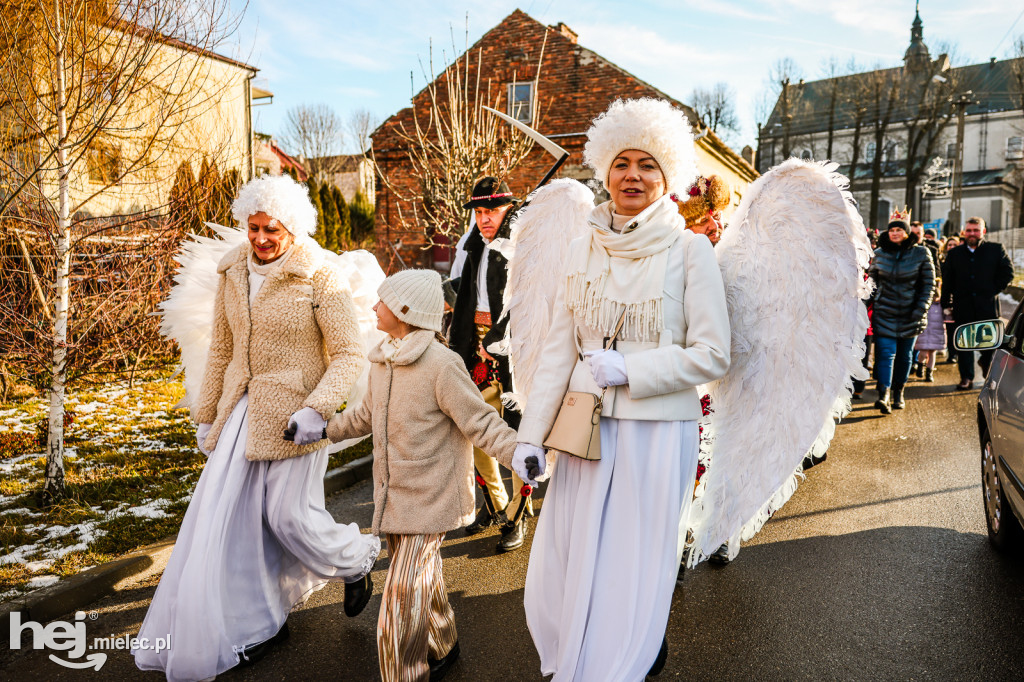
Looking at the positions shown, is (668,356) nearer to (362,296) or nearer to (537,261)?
(537,261)

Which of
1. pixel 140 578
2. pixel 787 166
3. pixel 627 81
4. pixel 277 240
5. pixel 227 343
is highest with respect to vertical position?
pixel 627 81

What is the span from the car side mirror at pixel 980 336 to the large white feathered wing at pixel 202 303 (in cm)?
315

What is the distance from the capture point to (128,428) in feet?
23.7

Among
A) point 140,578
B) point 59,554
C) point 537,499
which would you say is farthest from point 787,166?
point 59,554

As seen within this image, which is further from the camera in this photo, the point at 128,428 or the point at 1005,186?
the point at 1005,186

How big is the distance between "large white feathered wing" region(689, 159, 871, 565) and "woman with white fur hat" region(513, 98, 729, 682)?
322mm

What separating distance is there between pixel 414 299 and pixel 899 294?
7050 millimetres

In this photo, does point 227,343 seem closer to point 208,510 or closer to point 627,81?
point 208,510

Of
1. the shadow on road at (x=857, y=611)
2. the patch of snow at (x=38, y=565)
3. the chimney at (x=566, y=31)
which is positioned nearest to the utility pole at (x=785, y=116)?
the chimney at (x=566, y=31)

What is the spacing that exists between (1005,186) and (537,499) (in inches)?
2539

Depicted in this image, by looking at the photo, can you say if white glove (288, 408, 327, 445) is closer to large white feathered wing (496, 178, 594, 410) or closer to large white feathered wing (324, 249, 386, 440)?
large white feathered wing (324, 249, 386, 440)

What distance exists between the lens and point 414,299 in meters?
3.05

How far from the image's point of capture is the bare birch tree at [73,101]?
15.6 feet

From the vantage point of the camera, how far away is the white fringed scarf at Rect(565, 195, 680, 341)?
2.59 metres
